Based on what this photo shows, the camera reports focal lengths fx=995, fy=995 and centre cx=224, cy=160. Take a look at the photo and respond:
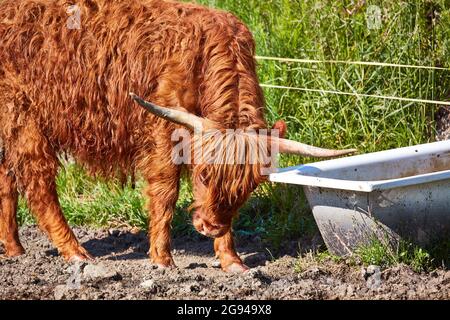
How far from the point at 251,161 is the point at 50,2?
78.2 inches

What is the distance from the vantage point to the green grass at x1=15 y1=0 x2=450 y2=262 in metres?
7.36

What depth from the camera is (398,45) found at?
7.71 meters

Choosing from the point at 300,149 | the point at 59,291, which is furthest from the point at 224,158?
the point at 59,291

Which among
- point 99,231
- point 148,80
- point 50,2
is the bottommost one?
point 99,231

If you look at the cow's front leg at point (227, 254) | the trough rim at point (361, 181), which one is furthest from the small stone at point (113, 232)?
the trough rim at point (361, 181)

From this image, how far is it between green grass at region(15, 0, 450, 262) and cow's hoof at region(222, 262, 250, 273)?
2.30 ft

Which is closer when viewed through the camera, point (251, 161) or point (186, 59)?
point (251, 161)

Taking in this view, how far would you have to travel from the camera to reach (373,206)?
567cm

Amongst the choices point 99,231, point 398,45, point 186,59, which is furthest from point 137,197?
point 398,45

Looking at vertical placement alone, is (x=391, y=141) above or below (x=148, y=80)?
below

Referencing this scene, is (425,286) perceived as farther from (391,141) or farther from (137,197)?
(137,197)

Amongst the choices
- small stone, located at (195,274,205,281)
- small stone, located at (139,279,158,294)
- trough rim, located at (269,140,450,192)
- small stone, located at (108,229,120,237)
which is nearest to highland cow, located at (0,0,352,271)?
trough rim, located at (269,140,450,192)

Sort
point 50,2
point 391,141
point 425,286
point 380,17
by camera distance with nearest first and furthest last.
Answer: point 425,286 → point 50,2 → point 391,141 → point 380,17

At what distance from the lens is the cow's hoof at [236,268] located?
247 inches
